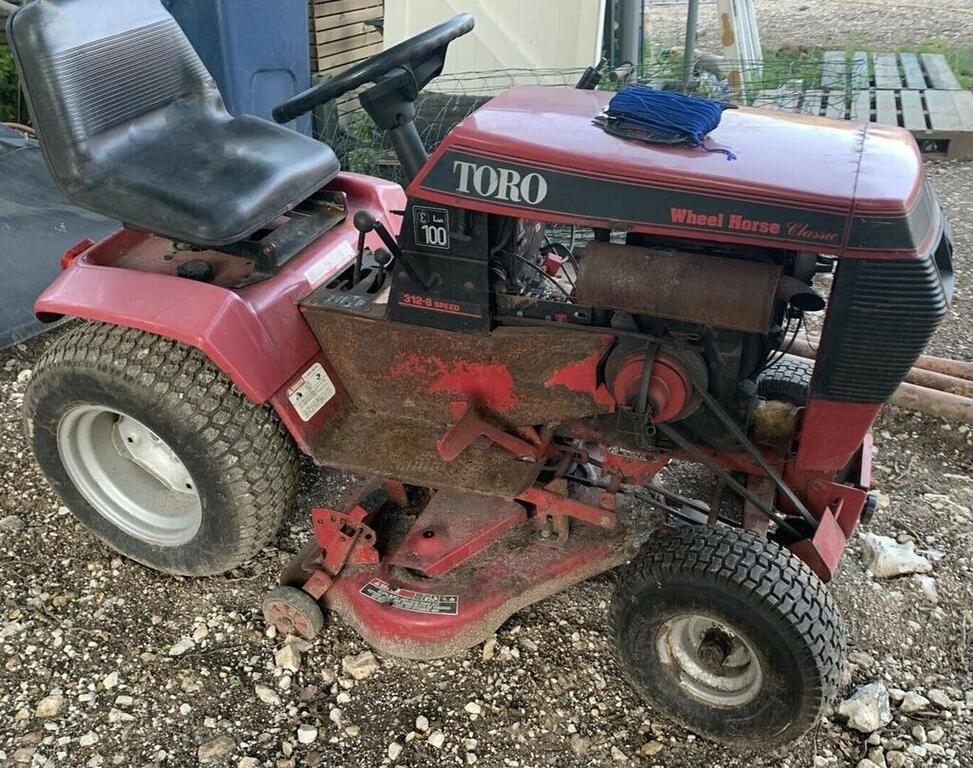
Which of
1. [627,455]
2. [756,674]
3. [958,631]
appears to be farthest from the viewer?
[958,631]

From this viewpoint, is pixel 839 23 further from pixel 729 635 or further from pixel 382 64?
pixel 729 635

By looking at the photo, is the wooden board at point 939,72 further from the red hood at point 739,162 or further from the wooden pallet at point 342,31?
the red hood at point 739,162

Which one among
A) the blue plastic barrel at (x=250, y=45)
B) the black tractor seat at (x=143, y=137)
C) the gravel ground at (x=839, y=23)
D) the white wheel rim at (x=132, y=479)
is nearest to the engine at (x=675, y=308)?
the black tractor seat at (x=143, y=137)

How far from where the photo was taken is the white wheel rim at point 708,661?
1901 mm

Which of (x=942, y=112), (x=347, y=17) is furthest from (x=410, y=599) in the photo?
(x=942, y=112)

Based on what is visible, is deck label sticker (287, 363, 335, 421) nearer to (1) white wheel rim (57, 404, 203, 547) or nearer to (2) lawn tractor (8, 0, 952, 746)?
(2) lawn tractor (8, 0, 952, 746)

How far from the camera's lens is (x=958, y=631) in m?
2.18

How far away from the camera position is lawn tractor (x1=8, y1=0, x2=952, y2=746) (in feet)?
5.51

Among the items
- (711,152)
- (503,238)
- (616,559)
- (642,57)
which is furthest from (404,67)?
(642,57)

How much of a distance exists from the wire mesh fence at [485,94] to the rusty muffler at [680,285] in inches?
81.8

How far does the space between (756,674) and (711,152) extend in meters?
1.04

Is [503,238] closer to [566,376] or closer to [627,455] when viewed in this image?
[566,376]

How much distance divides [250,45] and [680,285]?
9.87 feet

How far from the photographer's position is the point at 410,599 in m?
2.12
